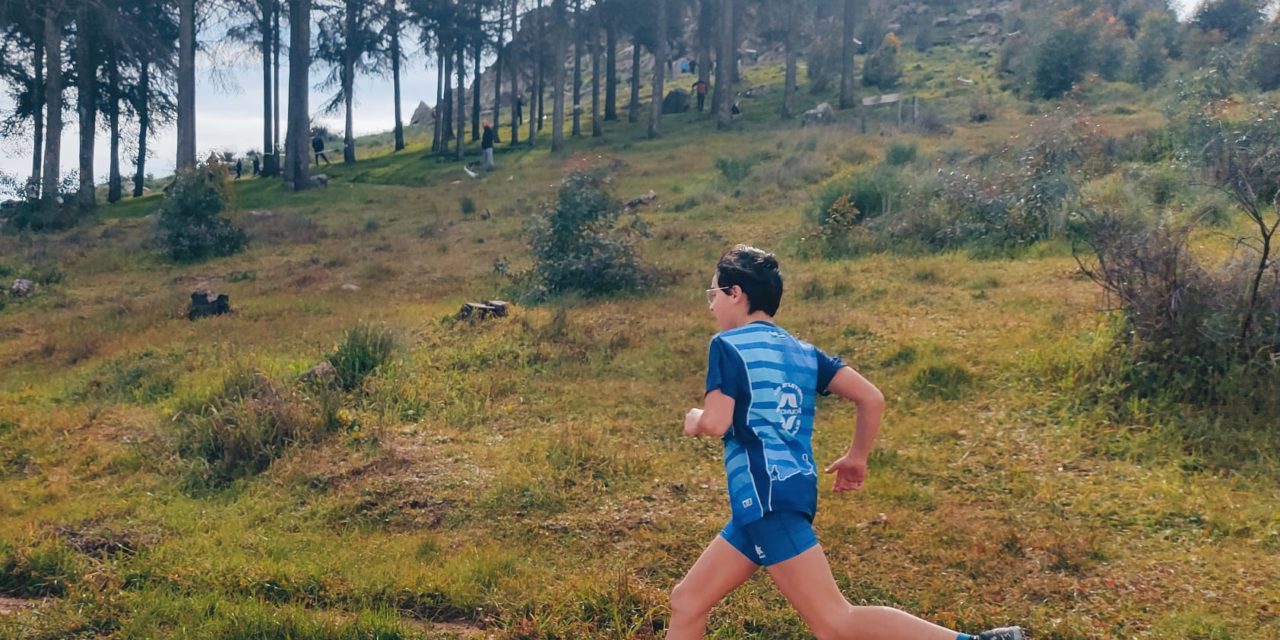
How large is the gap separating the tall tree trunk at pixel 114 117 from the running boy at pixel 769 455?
111ft

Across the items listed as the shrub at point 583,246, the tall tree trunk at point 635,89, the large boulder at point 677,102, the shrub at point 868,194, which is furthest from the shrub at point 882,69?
the shrub at point 583,246

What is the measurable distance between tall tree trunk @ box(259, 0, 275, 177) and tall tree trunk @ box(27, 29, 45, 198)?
7.34 metres

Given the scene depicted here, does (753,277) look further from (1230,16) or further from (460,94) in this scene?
(1230,16)

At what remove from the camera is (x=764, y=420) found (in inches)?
115

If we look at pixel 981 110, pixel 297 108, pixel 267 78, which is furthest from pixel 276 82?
pixel 981 110

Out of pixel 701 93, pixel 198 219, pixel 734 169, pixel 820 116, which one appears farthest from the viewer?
pixel 701 93

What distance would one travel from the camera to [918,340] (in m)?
8.25

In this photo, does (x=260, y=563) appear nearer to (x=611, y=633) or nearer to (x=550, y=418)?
(x=611, y=633)

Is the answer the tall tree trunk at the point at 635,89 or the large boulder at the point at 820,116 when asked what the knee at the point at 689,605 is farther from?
the tall tree trunk at the point at 635,89

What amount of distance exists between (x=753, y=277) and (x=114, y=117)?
120 ft

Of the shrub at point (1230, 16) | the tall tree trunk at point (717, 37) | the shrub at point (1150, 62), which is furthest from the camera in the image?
the shrub at point (1230, 16)

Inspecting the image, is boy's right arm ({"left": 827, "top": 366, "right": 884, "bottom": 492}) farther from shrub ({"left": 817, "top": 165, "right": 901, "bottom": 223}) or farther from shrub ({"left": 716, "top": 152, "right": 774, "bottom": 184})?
shrub ({"left": 716, "top": 152, "right": 774, "bottom": 184})

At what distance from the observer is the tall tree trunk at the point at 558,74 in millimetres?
34031

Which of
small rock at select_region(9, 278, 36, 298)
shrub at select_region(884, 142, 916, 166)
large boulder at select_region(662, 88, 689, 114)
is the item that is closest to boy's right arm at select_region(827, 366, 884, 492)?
shrub at select_region(884, 142, 916, 166)
